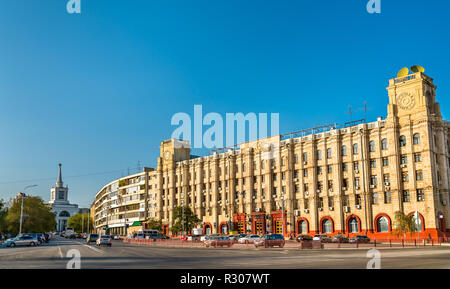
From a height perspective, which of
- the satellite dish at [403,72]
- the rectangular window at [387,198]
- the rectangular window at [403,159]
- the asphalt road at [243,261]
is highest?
the satellite dish at [403,72]

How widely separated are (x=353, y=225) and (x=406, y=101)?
20590 mm

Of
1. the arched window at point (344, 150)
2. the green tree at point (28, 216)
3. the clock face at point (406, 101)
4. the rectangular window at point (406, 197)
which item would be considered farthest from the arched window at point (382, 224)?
the green tree at point (28, 216)

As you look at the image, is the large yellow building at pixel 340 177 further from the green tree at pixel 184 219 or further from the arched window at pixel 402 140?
the green tree at pixel 184 219

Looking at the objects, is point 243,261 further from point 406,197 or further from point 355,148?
point 355,148

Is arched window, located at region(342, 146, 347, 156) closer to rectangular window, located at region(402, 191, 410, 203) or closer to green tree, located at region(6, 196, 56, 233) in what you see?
rectangular window, located at region(402, 191, 410, 203)

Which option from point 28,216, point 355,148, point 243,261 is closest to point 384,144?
point 355,148

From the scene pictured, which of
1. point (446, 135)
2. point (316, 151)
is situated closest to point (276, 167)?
point (316, 151)

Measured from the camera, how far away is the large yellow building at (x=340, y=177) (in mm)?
59094

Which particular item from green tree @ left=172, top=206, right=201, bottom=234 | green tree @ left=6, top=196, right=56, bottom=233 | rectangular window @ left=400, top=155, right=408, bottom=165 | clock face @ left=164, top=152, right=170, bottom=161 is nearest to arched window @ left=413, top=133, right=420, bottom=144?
rectangular window @ left=400, top=155, right=408, bottom=165

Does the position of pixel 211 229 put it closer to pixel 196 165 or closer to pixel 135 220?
pixel 196 165

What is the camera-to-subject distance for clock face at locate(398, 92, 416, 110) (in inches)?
2405

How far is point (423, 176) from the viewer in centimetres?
5803

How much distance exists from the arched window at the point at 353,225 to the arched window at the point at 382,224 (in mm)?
3557
